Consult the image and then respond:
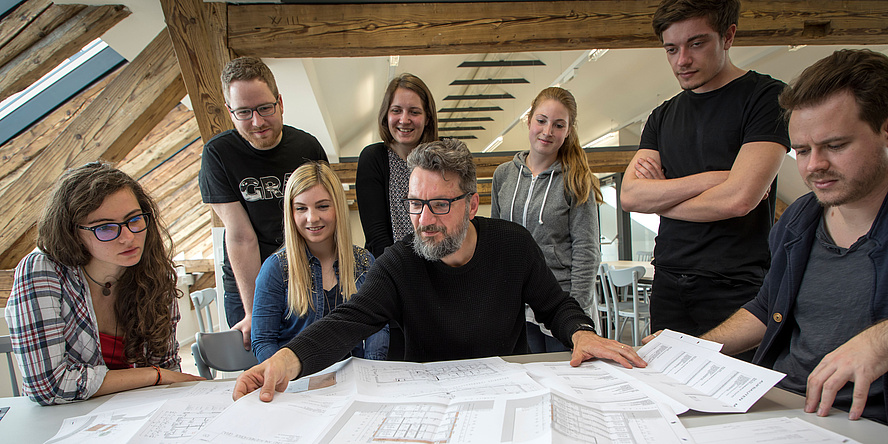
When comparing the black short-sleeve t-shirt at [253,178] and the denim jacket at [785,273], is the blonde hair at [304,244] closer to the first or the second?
the black short-sleeve t-shirt at [253,178]

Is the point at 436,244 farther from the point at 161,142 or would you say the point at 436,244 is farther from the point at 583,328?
the point at 161,142

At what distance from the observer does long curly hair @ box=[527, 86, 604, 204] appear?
1981 mm

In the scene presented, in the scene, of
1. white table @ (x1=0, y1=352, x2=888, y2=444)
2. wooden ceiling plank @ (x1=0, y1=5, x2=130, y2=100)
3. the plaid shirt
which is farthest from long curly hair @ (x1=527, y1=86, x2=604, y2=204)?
wooden ceiling plank @ (x1=0, y1=5, x2=130, y2=100)

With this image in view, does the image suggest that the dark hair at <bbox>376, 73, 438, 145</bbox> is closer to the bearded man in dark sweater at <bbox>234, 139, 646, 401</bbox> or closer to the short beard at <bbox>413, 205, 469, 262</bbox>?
the bearded man in dark sweater at <bbox>234, 139, 646, 401</bbox>

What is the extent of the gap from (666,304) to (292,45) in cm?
259

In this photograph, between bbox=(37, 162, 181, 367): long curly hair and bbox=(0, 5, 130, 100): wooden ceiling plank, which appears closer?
bbox=(37, 162, 181, 367): long curly hair

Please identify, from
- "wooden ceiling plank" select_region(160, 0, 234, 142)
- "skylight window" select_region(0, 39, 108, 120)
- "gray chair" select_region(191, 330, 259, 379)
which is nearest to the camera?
"gray chair" select_region(191, 330, 259, 379)

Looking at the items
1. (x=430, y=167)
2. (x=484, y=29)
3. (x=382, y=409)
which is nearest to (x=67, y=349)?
(x=382, y=409)

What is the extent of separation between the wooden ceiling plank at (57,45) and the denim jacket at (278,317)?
86.1 inches

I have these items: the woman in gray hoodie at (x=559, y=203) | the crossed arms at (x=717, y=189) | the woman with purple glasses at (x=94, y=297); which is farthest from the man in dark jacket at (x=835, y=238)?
the woman with purple glasses at (x=94, y=297)

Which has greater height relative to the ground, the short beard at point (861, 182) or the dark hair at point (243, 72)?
the dark hair at point (243, 72)

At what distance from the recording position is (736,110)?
1.50m

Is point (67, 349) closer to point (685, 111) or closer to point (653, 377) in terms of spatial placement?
point (653, 377)

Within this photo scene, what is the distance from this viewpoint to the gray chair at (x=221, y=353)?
63.6 inches
